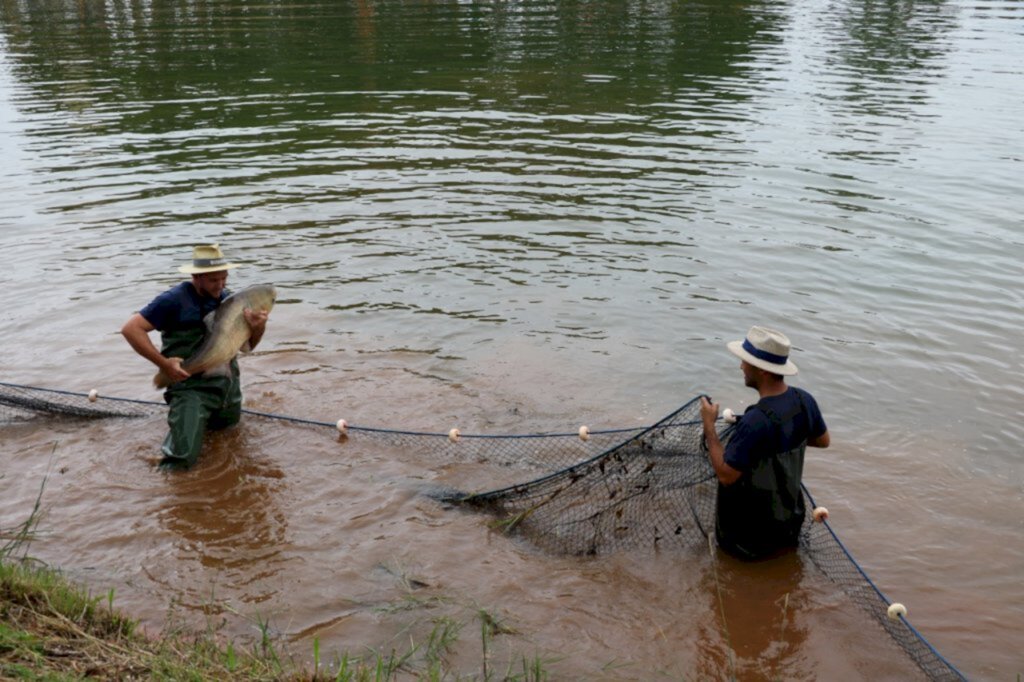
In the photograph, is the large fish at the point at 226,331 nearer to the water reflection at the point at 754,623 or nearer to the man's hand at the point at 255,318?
the man's hand at the point at 255,318

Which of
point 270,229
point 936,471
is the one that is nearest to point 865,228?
point 936,471

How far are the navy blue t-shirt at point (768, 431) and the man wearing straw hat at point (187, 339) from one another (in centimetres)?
395

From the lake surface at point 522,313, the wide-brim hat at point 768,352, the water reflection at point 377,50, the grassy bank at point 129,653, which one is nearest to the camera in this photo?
the grassy bank at point 129,653

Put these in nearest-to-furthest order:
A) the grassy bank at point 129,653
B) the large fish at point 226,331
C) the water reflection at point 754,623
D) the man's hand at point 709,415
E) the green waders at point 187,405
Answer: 1. the grassy bank at point 129,653
2. the water reflection at point 754,623
3. the man's hand at point 709,415
4. the large fish at point 226,331
5. the green waders at point 187,405

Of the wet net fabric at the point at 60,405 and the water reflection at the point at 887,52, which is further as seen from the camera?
the water reflection at the point at 887,52

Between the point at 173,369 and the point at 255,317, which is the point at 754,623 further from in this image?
the point at 173,369

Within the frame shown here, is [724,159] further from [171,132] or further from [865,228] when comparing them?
[171,132]

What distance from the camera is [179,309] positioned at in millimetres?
8086

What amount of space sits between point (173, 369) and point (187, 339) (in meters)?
0.47

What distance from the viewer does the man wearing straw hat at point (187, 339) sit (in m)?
7.90

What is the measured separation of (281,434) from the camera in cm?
913

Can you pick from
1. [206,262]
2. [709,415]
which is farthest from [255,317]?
[709,415]

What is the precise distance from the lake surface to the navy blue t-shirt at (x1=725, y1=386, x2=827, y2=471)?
3.74 ft

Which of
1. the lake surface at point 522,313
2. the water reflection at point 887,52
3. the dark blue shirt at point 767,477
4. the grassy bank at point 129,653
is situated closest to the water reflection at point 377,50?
the lake surface at point 522,313
